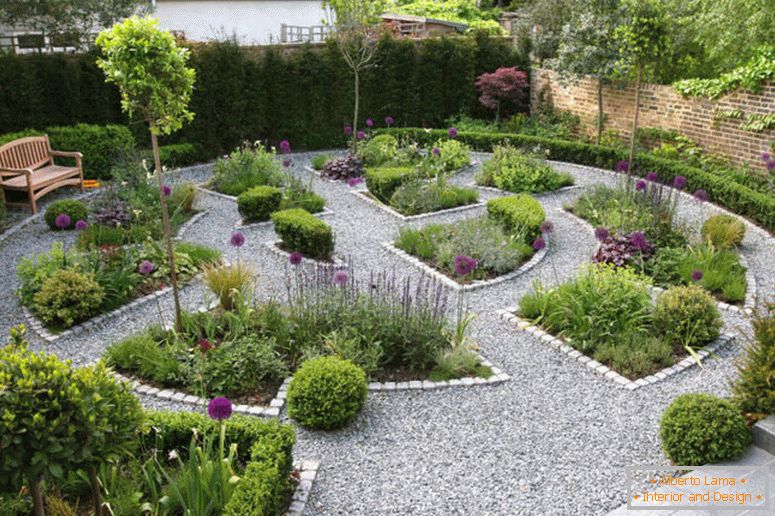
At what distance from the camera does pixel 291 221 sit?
875cm

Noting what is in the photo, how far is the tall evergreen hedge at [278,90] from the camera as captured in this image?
43.2 ft

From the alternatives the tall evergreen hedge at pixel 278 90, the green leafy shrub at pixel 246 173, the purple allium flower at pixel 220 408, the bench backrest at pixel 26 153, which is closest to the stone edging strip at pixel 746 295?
the purple allium flower at pixel 220 408

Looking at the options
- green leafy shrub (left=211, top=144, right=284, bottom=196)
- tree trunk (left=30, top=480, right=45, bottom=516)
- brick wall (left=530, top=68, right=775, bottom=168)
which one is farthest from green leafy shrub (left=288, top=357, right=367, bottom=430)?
brick wall (left=530, top=68, right=775, bottom=168)

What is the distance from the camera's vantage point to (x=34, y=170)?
11469 millimetres

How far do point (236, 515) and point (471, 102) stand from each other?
1491 centimetres

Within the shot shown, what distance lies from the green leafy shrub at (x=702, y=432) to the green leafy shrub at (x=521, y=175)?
281 inches

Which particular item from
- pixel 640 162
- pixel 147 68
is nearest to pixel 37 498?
pixel 147 68

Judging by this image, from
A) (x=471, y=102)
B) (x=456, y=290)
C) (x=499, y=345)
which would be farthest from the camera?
(x=471, y=102)

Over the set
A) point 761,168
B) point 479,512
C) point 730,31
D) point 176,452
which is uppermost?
point 730,31

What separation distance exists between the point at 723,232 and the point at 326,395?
5.89m

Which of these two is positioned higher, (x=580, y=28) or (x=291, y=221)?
(x=580, y=28)

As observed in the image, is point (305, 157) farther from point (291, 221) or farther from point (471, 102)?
point (291, 221)

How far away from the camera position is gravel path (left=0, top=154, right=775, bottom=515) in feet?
14.7

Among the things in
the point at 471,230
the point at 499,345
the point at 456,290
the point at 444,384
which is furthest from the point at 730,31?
the point at 444,384
